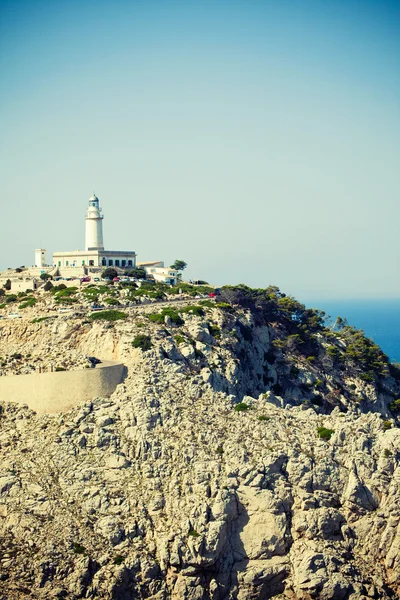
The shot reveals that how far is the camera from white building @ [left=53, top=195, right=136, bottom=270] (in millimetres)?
97688

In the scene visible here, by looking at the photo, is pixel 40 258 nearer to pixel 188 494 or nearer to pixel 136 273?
pixel 136 273

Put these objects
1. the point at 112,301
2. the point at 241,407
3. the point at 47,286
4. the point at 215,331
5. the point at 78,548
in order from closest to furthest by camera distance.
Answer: the point at 78,548 → the point at 241,407 → the point at 215,331 → the point at 112,301 → the point at 47,286

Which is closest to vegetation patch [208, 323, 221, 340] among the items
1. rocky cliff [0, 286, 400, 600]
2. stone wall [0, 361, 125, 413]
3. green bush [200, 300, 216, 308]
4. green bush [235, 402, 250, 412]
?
green bush [200, 300, 216, 308]

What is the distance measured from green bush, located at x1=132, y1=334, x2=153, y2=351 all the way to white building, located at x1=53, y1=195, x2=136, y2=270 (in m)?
28.0

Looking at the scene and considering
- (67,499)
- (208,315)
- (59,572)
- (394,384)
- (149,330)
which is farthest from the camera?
(394,384)

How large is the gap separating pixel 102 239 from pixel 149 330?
2874 cm

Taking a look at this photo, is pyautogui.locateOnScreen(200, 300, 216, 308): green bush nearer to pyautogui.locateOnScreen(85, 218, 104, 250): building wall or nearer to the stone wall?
pyautogui.locateOnScreen(85, 218, 104, 250): building wall

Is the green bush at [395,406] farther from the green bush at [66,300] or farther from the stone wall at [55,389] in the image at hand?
the stone wall at [55,389]

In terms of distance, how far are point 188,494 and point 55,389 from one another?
13.0 meters

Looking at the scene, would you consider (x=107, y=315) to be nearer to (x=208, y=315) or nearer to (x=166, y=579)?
(x=208, y=315)

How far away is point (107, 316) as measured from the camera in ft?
247

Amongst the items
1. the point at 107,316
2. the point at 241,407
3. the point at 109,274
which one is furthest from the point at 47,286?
the point at 241,407

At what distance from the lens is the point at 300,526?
56.8m

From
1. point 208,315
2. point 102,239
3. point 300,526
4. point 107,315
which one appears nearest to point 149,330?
point 107,315
